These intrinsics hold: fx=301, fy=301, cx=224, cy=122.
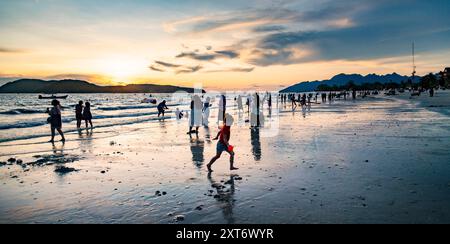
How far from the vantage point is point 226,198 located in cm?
731

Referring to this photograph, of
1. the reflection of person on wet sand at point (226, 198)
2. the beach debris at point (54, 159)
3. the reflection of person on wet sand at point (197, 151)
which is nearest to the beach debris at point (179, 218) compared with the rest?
the reflection of person on wet sand at point (226, 198)

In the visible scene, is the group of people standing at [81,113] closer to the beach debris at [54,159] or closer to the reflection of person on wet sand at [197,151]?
the beach debris at [54,159]

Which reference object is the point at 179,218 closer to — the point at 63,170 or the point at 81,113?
the point at 63,170

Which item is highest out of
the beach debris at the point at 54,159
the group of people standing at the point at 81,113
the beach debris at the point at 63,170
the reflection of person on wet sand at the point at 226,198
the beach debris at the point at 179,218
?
the group of people standing at the point at 81,113

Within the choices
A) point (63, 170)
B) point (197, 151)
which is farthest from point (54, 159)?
point (197, 151)

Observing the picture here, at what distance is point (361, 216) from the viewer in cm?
600

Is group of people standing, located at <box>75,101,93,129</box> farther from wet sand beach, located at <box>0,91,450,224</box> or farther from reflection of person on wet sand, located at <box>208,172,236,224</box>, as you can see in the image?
reflection of person on wet sand, located at <box>208,172,236,224</box>

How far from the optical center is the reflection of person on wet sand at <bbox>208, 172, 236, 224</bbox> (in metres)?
6.27

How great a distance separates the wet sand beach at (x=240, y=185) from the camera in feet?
20.7

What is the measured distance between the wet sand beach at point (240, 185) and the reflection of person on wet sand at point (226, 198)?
0.03 m

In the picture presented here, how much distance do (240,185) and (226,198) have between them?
115cm
